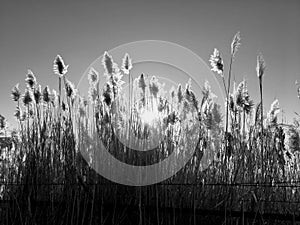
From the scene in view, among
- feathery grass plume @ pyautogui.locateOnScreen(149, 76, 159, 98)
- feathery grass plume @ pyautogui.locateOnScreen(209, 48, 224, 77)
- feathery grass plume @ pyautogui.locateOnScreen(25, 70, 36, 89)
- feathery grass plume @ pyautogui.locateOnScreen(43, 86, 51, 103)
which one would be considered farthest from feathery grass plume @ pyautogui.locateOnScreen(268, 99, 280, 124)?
feathery grass plume @ pyautogui.locateOnScreen(25, 70, 36, 89)

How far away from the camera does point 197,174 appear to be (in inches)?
Result: 90.8

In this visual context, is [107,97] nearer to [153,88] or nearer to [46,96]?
[153,88]

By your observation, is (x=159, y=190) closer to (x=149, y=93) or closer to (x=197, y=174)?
(x=197, y=174)

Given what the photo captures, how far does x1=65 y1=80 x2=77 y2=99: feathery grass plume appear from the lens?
282 cm

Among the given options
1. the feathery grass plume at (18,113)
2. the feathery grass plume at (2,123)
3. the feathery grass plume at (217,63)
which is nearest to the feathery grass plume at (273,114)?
the feathery grass plume at (217,63)

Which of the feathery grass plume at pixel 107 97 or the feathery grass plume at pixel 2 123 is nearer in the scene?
the feathery grass plume at pixel 107 97

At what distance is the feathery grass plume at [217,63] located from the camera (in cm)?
263

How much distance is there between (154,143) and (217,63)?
75cm

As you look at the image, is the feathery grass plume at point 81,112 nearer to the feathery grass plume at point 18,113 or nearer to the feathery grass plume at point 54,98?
the feathery grass plume at point 54,98

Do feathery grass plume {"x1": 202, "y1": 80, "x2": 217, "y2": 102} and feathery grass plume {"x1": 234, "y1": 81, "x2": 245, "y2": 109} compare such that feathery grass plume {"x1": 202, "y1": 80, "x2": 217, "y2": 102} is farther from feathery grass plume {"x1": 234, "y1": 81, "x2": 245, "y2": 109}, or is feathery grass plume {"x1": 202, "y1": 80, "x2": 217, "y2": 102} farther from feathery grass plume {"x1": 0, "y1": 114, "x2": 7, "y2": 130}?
feathery grass plume {"x1": 0, "y1": 114, "x2": 7, "y2": 130}

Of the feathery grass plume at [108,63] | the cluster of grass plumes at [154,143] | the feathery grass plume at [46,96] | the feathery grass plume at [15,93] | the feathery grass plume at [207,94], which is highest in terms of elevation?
the feathery grass plume at [108,63]

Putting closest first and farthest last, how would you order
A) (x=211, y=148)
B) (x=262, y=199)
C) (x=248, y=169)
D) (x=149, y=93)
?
(x=262, y=199)
(x=248, y=169)
(x=211, y=148)
(x=149, y=93)

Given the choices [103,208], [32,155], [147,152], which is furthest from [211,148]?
[32,155]

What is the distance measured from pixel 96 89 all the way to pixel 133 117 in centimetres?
37
